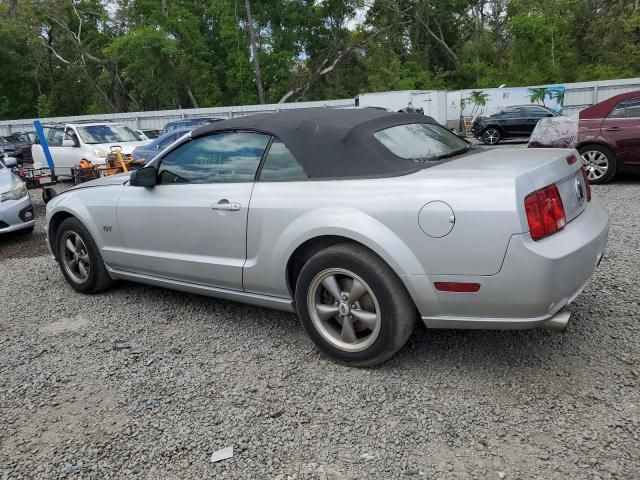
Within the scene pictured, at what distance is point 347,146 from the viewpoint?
3158mm

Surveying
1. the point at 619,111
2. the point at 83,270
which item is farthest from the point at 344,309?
the point at 619,111

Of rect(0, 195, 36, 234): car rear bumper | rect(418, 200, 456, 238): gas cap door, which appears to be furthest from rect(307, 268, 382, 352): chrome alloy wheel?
rect(0, 195, 36, 234): car rear bumper

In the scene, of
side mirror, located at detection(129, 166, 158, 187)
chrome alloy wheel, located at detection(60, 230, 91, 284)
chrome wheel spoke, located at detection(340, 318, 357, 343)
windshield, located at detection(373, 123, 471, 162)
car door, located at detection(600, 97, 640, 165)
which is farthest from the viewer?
car door, located at detection(600, 97, 640, 165)

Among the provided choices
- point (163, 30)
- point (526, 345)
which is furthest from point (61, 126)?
point (163, 30)

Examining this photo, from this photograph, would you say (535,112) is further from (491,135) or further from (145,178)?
(145,178)

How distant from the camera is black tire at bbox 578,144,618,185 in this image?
834 centimetres

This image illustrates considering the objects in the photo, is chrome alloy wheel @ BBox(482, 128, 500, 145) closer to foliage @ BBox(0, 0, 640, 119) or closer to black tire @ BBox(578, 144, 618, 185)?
black tire @ BBox(578, 144, 618, 185)

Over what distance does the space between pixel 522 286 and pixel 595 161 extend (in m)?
7.05

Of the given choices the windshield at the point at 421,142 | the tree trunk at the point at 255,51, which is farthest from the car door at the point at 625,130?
the tree trunk at the point at 255,51

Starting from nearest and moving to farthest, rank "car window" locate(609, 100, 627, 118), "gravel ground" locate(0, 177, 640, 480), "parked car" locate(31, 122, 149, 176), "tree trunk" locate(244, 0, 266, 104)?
"gravel ground" locate(0, 177, 640, 480)
"car window" locate(609, 100, 627, 118)
"parked car" locate(31, 122, 149, 176)
"tree trunk" locate(244, 0, 266, 104)

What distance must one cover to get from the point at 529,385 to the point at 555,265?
0.74 m

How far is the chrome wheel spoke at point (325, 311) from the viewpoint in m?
3.11

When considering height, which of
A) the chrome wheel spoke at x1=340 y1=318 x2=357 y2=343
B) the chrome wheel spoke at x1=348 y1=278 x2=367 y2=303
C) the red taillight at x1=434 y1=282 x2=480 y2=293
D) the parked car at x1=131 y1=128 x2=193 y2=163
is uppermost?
the parked car at x1=131 y1=128 x2=193 y2=163

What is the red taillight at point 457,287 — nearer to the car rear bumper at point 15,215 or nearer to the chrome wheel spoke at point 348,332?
the chrome wheel spoke at point 348,332
